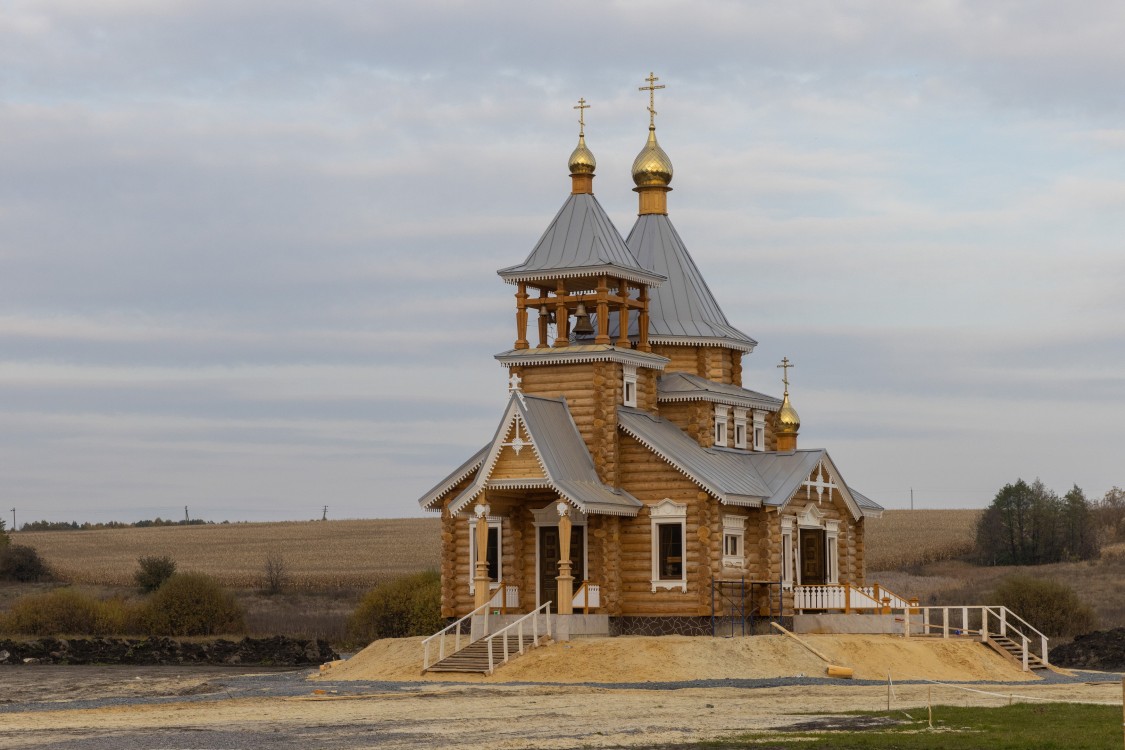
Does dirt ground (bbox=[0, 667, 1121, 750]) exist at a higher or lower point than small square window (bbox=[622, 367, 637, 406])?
lower

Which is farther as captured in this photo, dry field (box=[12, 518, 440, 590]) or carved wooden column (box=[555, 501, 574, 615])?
dry field (box=[12, 518, 440, 590])

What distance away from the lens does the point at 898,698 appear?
31.6 m

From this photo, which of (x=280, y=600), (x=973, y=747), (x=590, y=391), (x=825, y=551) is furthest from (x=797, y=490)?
(x=280, y=600)

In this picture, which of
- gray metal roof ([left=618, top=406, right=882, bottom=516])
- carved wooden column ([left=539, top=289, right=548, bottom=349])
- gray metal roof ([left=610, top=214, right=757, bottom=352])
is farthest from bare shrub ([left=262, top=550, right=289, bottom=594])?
carved wooden column ([left=539, top=289, right=548, bottom=349])

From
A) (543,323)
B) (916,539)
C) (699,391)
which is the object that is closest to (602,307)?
(543,323)

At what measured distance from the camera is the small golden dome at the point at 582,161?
4544 centimetres

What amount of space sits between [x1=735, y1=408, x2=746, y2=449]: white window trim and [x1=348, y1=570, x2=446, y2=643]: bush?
13626mm

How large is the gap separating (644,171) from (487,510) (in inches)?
548

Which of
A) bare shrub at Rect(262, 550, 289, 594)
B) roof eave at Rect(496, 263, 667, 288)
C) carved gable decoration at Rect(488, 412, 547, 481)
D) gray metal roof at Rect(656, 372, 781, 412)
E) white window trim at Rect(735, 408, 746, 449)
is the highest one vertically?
roof eave at Rect(496, 263, 667, 288)

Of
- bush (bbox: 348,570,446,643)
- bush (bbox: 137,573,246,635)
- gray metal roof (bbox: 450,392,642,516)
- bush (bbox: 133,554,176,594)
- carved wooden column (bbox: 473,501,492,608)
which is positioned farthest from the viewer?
bush (bbox: 133,554,176,594)

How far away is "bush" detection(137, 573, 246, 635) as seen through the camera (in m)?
60.1

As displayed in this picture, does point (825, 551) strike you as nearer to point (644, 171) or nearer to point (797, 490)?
point (797, 490)

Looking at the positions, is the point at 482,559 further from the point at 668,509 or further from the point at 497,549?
the point at 668,509

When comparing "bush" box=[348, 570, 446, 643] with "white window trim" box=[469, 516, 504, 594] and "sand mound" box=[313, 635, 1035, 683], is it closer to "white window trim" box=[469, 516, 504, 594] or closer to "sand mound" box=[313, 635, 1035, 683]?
"white window trim" box=[469, 516, 504, 594]
